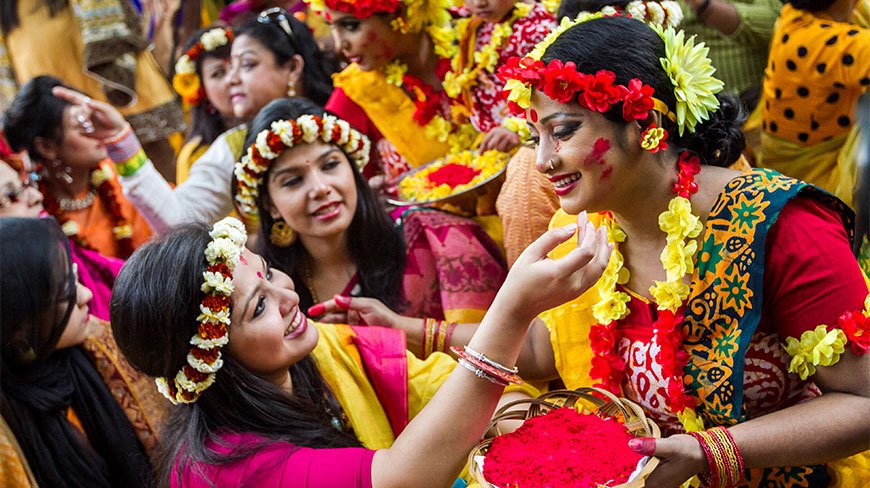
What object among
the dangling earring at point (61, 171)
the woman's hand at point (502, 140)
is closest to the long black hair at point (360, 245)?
the woman's hand at point (502, 140)

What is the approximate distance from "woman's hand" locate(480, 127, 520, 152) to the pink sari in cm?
36

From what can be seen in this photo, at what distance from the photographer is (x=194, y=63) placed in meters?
5.44

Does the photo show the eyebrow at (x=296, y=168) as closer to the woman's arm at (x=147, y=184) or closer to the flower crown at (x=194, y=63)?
the woman's arm at (x=147, y=184)

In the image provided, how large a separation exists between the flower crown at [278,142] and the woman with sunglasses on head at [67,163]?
149cm

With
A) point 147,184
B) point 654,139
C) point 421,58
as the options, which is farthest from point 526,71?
point 147,184

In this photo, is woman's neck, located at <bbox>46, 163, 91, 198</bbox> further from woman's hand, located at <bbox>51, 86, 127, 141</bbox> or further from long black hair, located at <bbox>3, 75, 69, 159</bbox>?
woman's hand, located at <bbox>51, 86, 127, 141</bbox>

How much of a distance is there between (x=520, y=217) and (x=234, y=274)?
1145mm

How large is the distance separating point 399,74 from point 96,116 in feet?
4.92

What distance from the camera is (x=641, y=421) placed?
6.84 feet

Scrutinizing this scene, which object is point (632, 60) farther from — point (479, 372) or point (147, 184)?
point (147, 184)

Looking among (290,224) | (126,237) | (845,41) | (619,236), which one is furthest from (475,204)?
(126,237)

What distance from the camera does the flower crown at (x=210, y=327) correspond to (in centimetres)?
228

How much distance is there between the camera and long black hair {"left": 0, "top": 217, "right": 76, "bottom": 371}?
294 centimetres

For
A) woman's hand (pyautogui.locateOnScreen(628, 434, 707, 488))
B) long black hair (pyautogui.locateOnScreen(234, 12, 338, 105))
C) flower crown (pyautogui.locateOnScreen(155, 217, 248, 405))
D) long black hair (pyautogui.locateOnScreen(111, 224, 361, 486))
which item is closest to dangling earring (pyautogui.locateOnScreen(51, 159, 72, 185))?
long black hair (pyautogui.locateOnScreen(234, 12, 338, 105))
